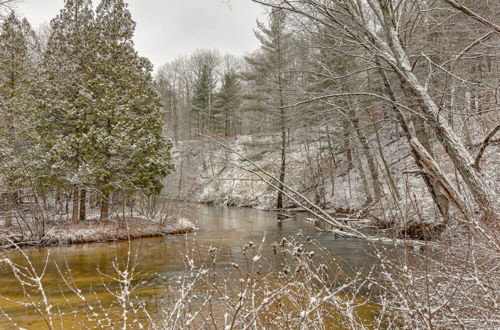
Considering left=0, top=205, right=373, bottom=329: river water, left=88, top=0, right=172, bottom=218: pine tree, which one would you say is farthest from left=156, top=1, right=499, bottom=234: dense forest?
left=88, top=0, right=172, bottom=218: pine tree

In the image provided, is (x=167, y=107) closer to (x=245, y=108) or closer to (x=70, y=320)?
(x=245, y=108)

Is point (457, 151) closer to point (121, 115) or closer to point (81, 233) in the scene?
point (81, 233)

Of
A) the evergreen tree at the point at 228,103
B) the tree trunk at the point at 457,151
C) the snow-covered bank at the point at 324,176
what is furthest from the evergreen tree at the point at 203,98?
the tree trunk at the point at 457,151

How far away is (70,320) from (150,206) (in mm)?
12966

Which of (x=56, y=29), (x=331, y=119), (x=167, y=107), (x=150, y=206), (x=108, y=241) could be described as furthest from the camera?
(x=167, y=107)

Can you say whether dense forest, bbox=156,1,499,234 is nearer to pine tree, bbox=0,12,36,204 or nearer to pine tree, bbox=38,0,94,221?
pine tree, bbox=38,0,94,221

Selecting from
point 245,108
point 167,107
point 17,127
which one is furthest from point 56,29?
point 167,107

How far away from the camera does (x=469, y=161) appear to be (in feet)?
10.2

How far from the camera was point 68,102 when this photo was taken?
50.4 ft

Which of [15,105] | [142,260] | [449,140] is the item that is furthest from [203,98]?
[449,140]

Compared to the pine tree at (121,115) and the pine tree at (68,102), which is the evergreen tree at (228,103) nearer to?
the pine tree at (121,115)

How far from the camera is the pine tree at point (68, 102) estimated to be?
15023 mm

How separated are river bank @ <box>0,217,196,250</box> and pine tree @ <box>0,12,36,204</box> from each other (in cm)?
202

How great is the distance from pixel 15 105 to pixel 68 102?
2182mm
